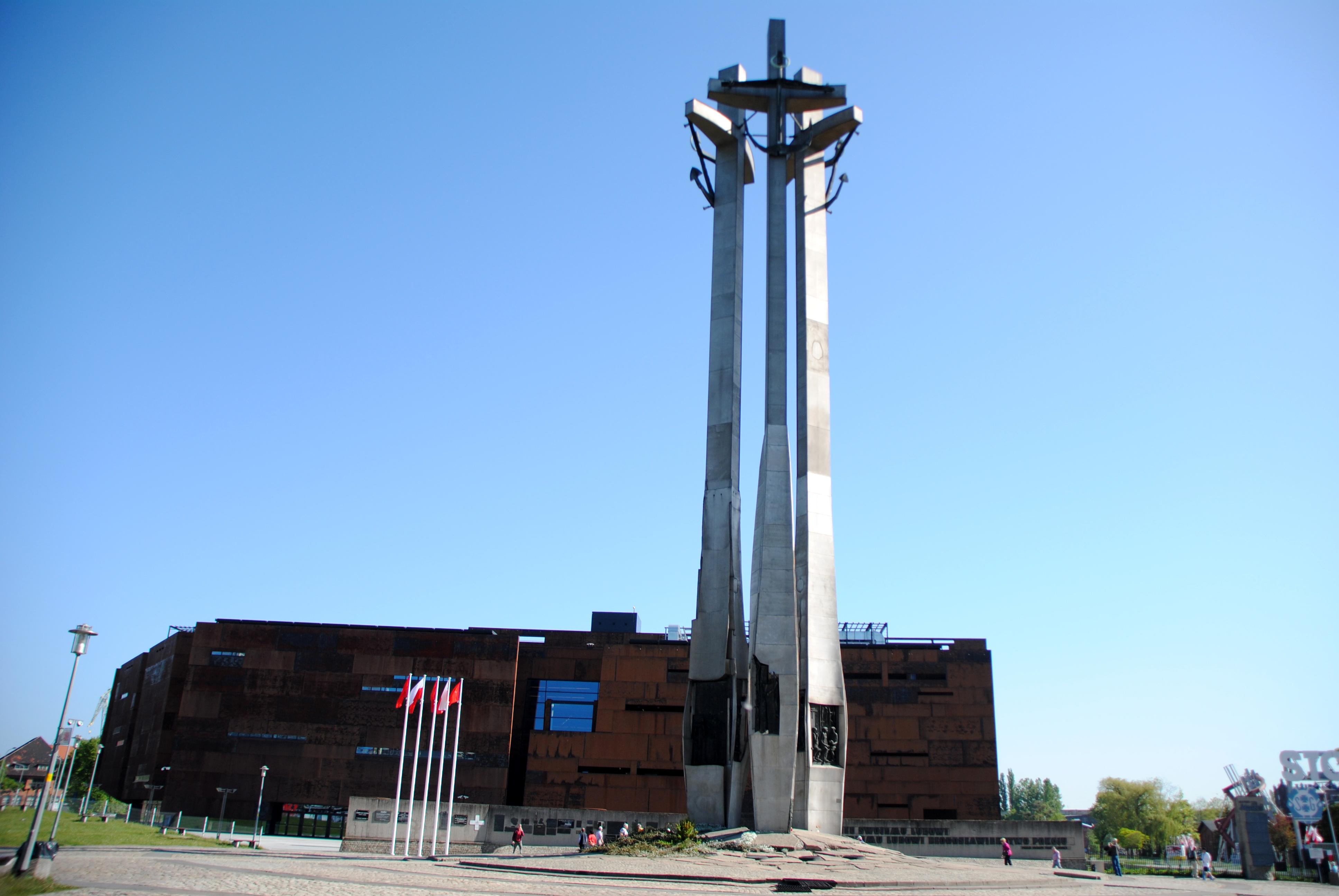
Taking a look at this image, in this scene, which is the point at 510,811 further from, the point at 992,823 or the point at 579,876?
the point at 992,823

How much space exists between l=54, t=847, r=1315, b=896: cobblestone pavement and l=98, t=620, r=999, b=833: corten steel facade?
824 inches

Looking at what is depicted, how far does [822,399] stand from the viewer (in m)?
27.4

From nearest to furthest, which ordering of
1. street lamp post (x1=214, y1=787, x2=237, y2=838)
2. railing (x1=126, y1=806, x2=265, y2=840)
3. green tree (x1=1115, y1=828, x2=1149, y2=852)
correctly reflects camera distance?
railing (x1=126, y1=806, x2=265, y2=840), street lamp post (x1=214, y1=787, x2=237, y2=838), green tree (x1=1115, y1=828, x2=1149, y2=852)

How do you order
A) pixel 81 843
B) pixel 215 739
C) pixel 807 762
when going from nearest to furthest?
pixel 81 843
pixel 807 762
pixel 215 739

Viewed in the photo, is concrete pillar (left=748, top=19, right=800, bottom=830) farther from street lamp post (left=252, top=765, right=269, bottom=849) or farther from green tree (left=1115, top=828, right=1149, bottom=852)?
green tree (left=1115, top=828, right=1149, bottom=852)

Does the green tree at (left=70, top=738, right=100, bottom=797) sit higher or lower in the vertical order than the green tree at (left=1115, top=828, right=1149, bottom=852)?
higher

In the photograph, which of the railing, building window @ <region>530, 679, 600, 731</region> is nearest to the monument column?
building window @ <region>530, 679, 600, 731</region>

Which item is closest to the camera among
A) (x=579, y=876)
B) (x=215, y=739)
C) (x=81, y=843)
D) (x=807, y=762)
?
(x=579, y=876)

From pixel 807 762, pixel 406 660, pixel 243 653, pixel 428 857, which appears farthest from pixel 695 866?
pixel 243 653

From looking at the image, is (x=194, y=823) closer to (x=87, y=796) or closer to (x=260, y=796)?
(x=260, y=796)

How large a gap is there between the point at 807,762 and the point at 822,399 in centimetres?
1015

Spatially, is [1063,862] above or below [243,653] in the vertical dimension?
below

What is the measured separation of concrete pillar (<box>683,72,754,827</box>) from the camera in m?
24.6

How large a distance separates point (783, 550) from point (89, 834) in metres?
20.0
